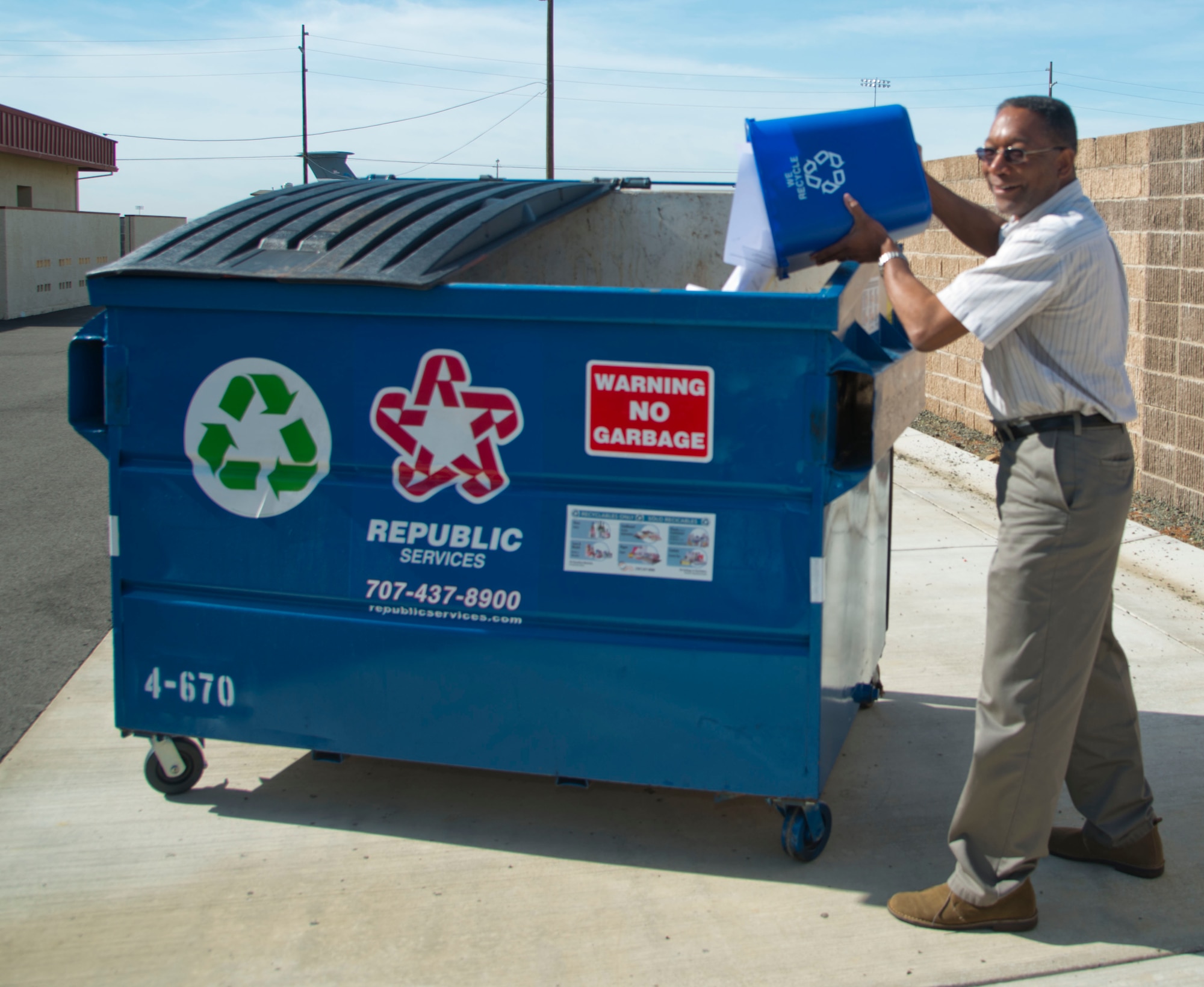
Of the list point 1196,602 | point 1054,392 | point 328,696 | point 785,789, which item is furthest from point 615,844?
point 1196,602

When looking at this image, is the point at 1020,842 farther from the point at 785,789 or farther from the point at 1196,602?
the point at 1196,602

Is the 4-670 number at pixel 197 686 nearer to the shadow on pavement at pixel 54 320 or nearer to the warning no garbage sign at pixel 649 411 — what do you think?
the warning no garbage sign at pixel 649 411

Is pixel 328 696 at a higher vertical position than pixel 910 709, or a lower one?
higher

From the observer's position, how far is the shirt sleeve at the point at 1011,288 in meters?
2.50

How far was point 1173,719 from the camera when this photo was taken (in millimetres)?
3990

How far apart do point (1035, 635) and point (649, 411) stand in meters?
1.05

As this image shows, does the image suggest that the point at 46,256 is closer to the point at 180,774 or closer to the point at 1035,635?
the point at 180,774

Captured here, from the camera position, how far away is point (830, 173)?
9.21ft

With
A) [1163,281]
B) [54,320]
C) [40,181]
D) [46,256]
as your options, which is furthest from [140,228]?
[1163,281]

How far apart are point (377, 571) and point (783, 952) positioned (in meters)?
1.41

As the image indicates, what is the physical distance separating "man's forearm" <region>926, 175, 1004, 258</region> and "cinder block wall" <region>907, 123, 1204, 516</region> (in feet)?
12.3

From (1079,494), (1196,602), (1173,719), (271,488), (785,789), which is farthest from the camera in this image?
(1196,602)

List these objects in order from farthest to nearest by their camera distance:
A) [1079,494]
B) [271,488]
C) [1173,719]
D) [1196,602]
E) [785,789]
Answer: [1196,602]
[1173,719]
[271,488]
[785,789]
[1079,494]

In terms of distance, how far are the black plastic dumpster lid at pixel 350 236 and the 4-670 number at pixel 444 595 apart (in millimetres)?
794
